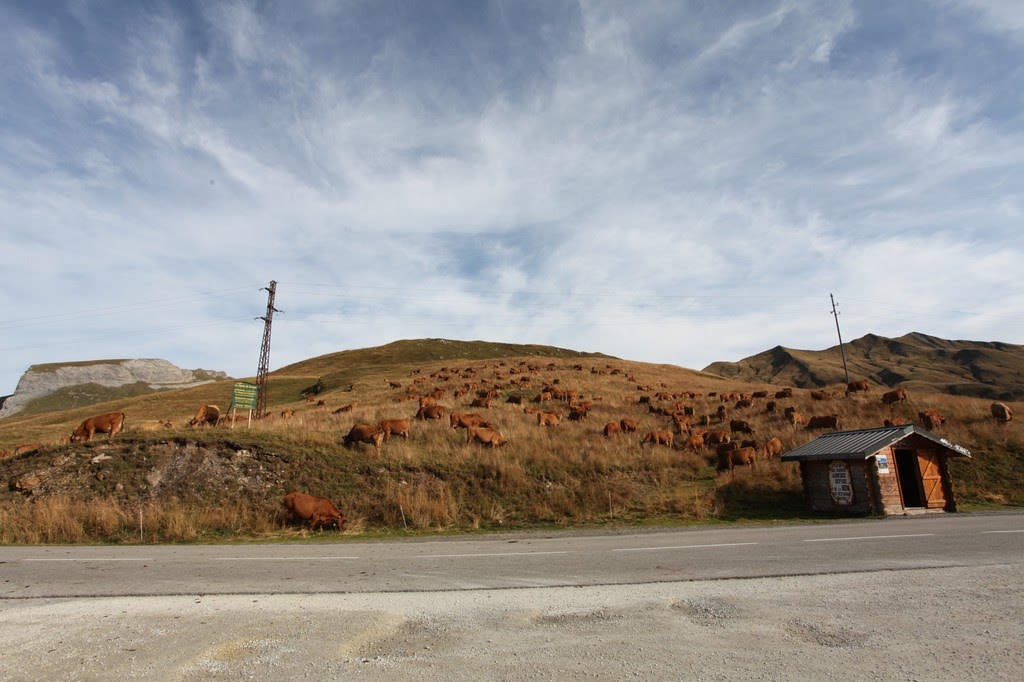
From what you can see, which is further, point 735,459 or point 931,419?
point 931,419

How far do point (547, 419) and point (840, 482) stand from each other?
564 inches

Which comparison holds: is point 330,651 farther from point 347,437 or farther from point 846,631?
point 347,437

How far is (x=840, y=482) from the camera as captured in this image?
818 inches

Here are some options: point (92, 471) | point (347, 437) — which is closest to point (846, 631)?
point (347, 437)

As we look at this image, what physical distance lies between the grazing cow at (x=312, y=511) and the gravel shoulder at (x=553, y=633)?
32.8 feet

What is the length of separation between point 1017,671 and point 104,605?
998 centimetres

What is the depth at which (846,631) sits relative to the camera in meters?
5.96

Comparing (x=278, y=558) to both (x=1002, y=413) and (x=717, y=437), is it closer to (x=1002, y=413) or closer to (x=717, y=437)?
(x=717, y=437)

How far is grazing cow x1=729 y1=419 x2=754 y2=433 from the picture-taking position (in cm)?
3083

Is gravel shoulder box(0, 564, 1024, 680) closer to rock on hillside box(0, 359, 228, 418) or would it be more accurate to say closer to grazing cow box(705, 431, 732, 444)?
grazing cow box(705, 431, 732, 444)

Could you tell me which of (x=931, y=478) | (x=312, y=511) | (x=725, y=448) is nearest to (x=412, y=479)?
(x=312, y=511)

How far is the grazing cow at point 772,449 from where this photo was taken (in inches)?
1051

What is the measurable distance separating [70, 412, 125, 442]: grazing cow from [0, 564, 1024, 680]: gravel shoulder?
18.2m

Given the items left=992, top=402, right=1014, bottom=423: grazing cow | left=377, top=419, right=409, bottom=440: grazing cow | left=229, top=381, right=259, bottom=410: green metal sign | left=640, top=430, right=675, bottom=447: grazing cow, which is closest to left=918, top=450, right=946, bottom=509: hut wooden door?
left=640, top=430, right=675, bottom=447: grazing cow
